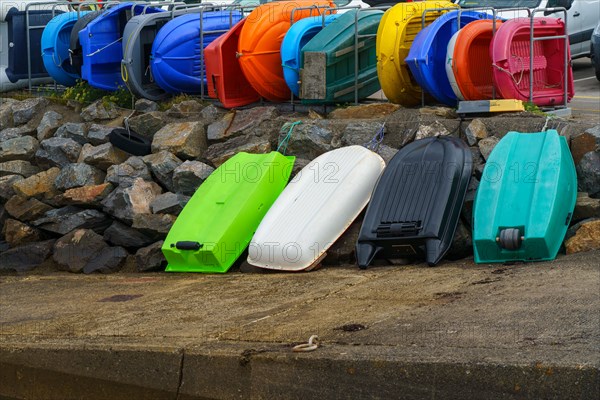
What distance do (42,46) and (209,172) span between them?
4375mm

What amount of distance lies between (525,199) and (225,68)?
4.25 meters

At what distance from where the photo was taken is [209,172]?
10992mm

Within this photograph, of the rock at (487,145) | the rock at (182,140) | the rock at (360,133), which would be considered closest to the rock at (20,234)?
the rock at (182,140)

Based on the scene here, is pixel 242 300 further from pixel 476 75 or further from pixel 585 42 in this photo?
pixel 585 42

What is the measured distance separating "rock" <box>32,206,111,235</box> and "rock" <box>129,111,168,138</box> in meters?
1.30

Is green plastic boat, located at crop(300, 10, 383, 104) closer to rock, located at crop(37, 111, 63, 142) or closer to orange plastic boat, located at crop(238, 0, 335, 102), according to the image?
orange plastic boat, located at crop(238, 0, 335, 102)

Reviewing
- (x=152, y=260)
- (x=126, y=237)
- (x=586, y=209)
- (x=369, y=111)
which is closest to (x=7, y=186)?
(x=126, y=237)

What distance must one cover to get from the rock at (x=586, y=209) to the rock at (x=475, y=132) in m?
1.18

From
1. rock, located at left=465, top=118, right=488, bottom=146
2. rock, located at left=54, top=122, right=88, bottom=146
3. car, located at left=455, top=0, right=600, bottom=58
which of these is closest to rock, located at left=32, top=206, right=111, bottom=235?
rock, located at left=54, top=122, right=88, bottom=146

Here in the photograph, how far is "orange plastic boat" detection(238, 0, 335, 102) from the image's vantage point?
1184cm

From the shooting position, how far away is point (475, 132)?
10008 mm

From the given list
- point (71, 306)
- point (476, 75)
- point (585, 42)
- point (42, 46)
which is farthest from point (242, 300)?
point (585, 42)

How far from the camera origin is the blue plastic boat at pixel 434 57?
10547 millimetres

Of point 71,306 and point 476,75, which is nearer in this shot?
point 71,306
